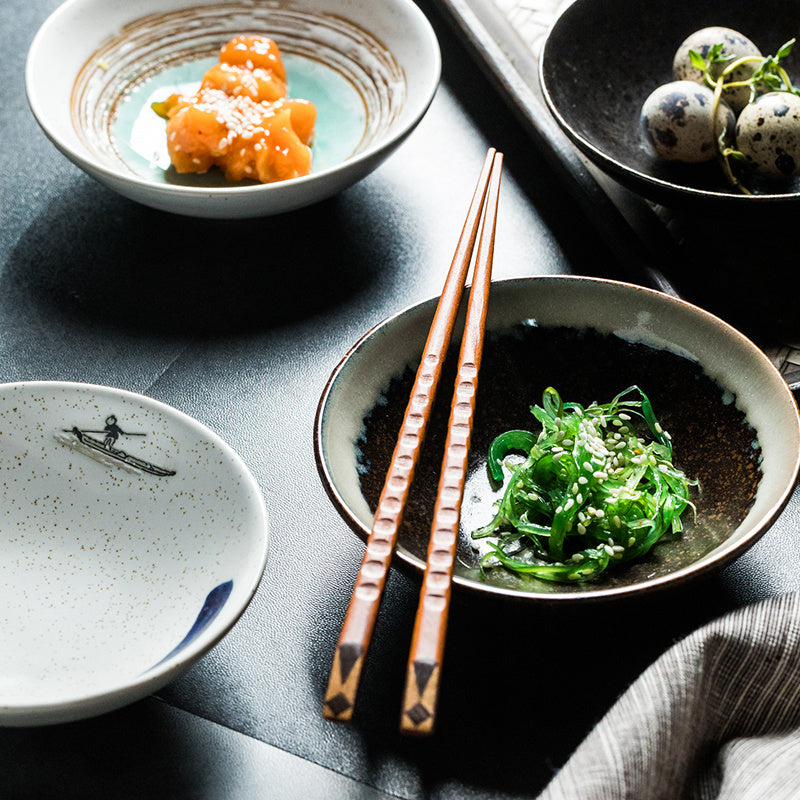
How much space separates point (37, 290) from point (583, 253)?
0.73m

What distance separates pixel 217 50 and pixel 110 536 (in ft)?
3.08

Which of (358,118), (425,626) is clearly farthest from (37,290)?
(425,626)

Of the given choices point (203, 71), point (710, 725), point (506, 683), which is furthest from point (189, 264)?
point (710, 725)

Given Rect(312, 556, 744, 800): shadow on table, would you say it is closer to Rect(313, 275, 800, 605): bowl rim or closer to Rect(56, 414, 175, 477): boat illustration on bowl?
Rect(313, 275, 800, 605): bowl rim

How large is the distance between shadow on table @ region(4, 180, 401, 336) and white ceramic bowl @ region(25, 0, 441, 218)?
0.07m

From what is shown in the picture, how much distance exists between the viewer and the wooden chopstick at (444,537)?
1.91 ft

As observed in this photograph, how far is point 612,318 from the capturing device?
1014 mm

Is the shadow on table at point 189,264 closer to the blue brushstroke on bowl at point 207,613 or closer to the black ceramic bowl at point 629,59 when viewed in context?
the black ceramic bowl at point 629,59

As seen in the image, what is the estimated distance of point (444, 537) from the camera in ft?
2.27

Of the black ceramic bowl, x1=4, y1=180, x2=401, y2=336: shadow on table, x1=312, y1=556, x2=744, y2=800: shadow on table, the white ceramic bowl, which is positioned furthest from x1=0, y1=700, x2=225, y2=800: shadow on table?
the black ceramic bowl

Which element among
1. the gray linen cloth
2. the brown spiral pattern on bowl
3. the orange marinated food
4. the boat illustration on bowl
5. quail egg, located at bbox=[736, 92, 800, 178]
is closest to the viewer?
the gray linen cloth

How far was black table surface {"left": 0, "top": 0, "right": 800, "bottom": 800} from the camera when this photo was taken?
79 cm

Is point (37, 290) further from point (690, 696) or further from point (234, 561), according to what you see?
point (690, 696)

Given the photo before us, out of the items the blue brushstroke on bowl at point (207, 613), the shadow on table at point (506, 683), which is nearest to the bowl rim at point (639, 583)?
the shadow on table at point (506, 683)
